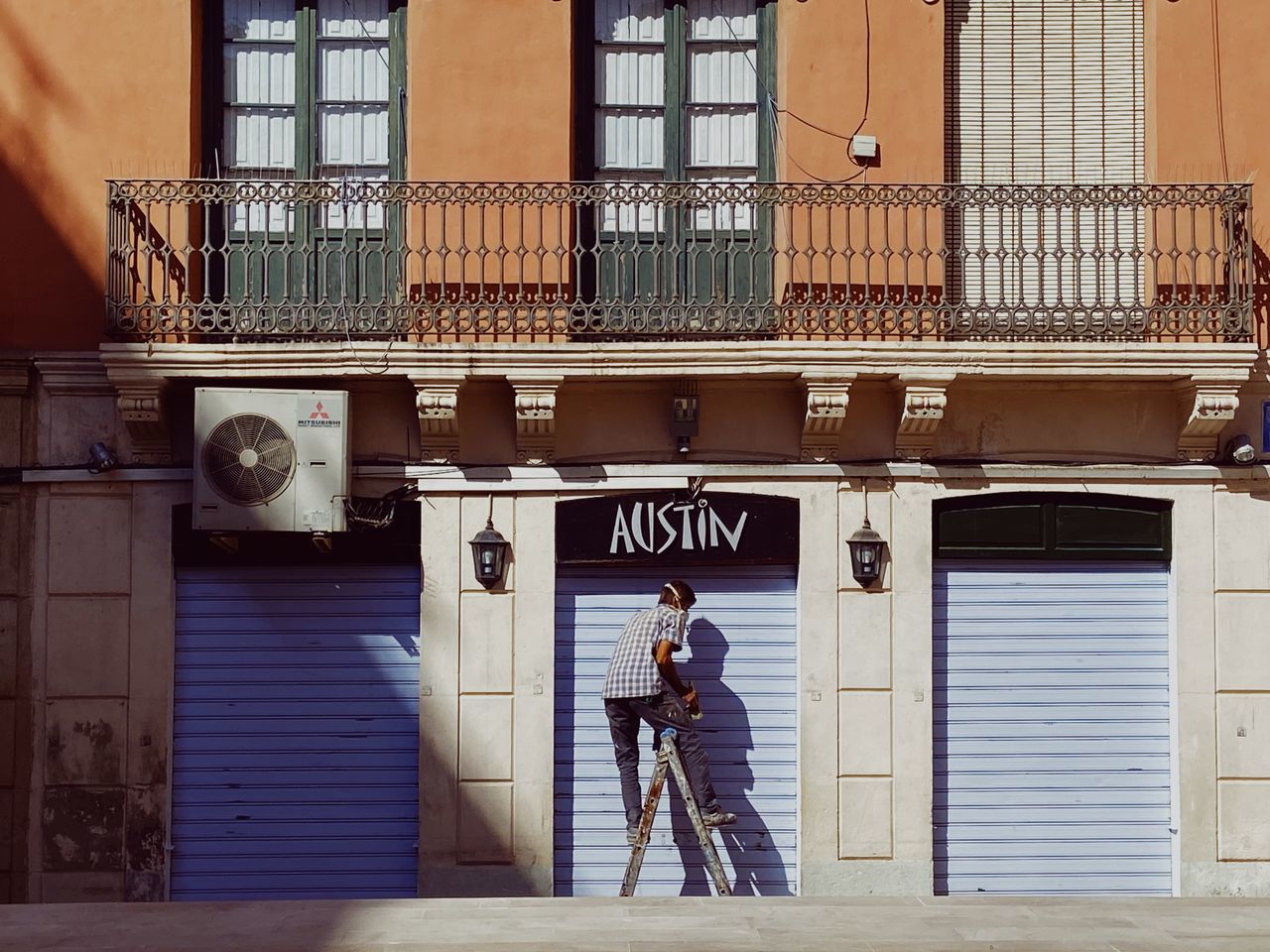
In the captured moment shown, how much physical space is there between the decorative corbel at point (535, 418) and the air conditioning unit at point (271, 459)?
1.20 m

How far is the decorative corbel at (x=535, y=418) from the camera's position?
11.3 m

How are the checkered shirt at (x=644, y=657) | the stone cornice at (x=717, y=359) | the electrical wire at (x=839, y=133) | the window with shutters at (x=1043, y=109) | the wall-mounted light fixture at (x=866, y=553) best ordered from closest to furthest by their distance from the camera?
the checkered shirt at (x=644, y=657) < the stone cornice at (x=717, y=359) < the wall-mounted light fixture at (x=866, y=553) < the electrical wire at (x=839, y=133) < the window with shutters at (x=1043, y=109)

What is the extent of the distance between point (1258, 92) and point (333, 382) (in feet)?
22.7

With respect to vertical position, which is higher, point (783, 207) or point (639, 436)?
point (783, 207)

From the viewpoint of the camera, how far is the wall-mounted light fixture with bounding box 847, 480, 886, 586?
1151 centimetres

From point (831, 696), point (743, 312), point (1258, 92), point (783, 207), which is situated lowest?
point (831, 696)

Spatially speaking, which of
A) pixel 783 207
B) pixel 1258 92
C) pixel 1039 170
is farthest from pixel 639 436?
pixel 1258 92

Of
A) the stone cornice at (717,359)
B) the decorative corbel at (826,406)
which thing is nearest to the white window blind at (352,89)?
the stone cornice at (717,359)

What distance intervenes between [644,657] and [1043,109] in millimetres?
5000

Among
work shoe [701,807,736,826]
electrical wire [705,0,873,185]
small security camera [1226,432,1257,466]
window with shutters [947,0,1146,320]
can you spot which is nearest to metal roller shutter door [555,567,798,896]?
work shoe [701,807,736,826]

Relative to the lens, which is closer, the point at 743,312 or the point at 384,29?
the point at 743,312

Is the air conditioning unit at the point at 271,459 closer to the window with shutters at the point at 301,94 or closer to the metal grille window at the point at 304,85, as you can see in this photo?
the window with shutters at the point at 301,94

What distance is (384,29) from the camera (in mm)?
12258

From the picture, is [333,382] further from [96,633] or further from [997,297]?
[997,297]
